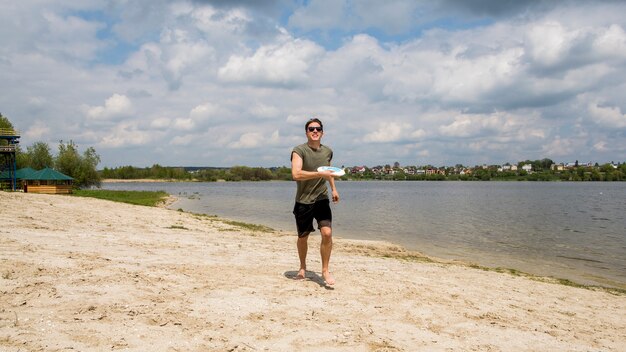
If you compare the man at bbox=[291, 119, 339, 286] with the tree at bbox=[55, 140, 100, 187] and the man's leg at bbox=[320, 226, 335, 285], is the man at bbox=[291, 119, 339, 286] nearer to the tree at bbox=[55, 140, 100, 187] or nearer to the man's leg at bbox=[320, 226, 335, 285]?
the man's leg at bbox=[320, 226, 335, 285]

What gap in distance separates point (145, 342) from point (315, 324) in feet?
6.63

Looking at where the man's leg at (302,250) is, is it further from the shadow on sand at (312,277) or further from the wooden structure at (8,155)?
the wooden structure at (8,155)

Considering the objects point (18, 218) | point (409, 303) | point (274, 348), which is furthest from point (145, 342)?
point (18, 218)

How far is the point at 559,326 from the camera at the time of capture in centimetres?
639

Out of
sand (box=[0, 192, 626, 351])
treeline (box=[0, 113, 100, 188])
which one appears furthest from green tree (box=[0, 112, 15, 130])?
sand (box=[0, 192, 626, 351])

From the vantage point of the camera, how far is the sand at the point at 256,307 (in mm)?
4777

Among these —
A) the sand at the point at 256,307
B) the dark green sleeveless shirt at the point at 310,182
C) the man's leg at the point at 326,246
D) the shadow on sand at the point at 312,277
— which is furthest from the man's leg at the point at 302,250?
the dark green sleeveless shirt at the point at 310,182

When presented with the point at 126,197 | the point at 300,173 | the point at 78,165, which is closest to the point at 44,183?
the point at 126,197

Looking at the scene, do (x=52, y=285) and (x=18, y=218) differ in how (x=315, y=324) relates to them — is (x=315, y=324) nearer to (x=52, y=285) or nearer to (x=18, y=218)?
(x=52, y=285)

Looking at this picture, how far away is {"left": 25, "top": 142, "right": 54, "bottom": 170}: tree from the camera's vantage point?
229 feet

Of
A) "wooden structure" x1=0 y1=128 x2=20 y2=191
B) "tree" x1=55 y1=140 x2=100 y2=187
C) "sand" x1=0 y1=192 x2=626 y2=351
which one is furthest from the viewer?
"tree" x1=55 y1=140 x2=100 y2=187

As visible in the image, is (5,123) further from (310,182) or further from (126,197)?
(310,182)

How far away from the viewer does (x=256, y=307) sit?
593 cm

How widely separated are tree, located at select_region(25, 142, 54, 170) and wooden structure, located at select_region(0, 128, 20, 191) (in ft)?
97.5
